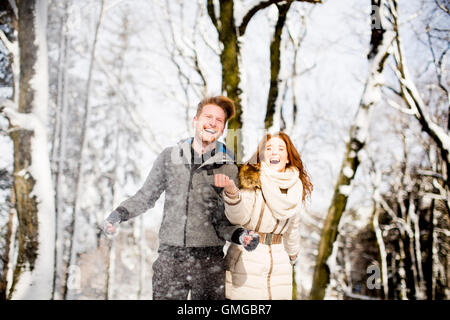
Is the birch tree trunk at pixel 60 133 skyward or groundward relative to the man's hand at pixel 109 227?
skyward

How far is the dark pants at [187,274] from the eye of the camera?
5.78 ft

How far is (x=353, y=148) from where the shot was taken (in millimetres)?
3115

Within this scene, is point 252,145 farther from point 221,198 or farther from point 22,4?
point 22,4

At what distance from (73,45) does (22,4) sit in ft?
3.60

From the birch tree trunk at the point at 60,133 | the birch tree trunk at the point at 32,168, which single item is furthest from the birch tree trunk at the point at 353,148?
the birch tree trunk at the point at 60,133

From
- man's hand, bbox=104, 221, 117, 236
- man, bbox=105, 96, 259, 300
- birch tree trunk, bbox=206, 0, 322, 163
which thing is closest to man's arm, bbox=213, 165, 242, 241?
man, bbox=105, 96, 259, 300

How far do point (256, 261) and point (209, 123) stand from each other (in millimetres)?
1005

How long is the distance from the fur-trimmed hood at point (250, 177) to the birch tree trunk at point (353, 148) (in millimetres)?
1642

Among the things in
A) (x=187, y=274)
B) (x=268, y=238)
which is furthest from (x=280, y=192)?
(x=187, y=274)

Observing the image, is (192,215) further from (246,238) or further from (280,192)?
(280,192)

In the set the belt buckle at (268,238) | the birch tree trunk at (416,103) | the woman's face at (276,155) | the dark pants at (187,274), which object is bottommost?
the dark pants at (187,274)

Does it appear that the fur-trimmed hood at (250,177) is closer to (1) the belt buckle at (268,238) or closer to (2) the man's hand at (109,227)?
(1) the belt buckle at (268,238)

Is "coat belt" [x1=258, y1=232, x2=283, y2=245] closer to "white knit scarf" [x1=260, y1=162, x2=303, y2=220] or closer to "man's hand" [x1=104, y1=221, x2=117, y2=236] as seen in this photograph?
"white knit scarf" [x1=260, y1=162, x2=303, y2=220]
